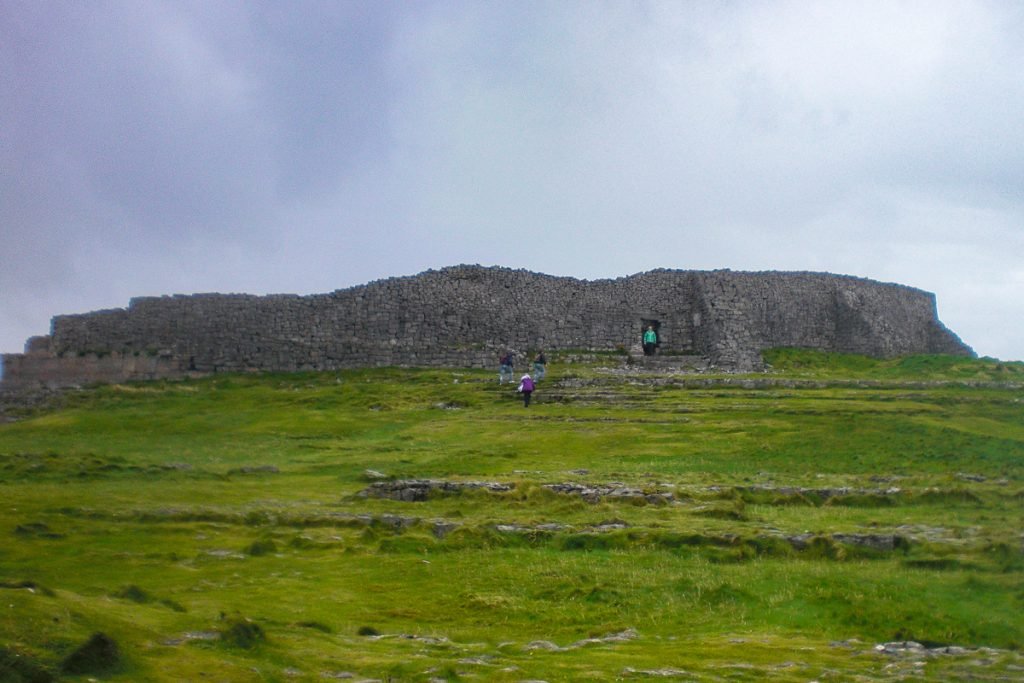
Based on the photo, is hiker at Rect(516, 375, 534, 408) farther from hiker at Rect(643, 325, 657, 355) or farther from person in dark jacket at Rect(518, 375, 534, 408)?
hiker at Rect(643, 325, 657, 355)

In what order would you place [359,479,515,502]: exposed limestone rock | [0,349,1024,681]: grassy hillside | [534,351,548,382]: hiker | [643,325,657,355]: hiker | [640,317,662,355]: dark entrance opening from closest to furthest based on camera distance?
[0,349,1024,681]: grassy hillside
[359,479,515,502]: exposed limestone rock
[534,351,548,382]: hiker
[643,325,657,355]: hiker
[640,317,662,355]: dark entrance opening

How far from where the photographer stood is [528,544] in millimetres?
17828

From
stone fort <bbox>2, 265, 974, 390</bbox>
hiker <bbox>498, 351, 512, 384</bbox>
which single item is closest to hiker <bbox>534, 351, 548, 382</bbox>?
hiker <bbox>498, 351, 512, 384</bbox>

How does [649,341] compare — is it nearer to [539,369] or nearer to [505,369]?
[539,369]

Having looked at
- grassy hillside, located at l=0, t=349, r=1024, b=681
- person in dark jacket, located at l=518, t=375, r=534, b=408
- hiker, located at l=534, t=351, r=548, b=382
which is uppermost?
hiker, located at l=534, t=351, r=548, b=382

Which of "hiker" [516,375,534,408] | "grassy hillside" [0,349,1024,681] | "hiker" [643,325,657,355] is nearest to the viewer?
"grassy hillside" [0,349,1024,681]

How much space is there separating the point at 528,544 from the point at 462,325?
1290 inches

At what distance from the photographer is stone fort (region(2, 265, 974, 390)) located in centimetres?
4728

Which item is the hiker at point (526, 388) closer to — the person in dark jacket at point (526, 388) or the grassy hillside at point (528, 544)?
the person in dark jacket at point (526, 388)

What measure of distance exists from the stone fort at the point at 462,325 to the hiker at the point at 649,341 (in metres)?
0.59

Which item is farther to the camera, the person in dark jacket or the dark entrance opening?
the dark entrance opening

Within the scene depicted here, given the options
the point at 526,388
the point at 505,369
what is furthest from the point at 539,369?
the point at 526,388

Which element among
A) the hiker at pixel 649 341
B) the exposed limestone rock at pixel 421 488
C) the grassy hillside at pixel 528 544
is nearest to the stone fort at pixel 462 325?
the hiker at pixel 649 341

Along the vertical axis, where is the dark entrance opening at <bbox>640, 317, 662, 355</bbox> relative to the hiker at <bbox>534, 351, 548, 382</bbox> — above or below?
above
